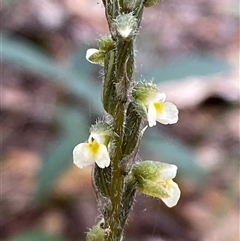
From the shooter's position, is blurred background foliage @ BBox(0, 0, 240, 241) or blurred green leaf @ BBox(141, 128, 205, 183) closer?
blurred background foliage @ BBox(0, 0, 240, 241)

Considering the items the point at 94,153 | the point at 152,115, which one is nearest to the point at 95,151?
the point at 94,153

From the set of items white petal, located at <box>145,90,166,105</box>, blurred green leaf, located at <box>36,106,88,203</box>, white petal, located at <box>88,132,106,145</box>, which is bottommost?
white petal, located at <box>88,132,106,145</box>

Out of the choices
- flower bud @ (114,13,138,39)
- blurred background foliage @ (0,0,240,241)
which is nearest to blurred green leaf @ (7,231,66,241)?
blurred background foliage @ (0,0,240,241)

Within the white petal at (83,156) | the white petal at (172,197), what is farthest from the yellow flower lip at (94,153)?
Result: the white petal at (172,197)

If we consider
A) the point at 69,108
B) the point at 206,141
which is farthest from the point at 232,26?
the point at 69,108

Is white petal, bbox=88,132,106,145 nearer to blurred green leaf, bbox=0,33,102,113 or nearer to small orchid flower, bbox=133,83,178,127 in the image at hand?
small orchid flower, bbox=133,83,178,127

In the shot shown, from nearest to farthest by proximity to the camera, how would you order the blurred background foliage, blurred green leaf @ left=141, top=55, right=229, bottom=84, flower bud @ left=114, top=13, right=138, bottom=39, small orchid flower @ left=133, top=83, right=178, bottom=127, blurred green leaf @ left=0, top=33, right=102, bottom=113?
1. flower bud @ left=114, top=13, right=138, bottom=39
2. small orchid flower @ left=133, top=83, right=178, bottom=127
3. blurred green leaf @ left=0, top=33, right=102, bottom=113
4. the blurred background foliage
5. blurred green leaf @ left=141, top=55, right=229, bottom=84

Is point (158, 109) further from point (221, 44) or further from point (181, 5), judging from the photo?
point (181, 5)

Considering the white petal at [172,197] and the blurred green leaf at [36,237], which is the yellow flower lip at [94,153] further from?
the blurred green leaf at [36,237]
